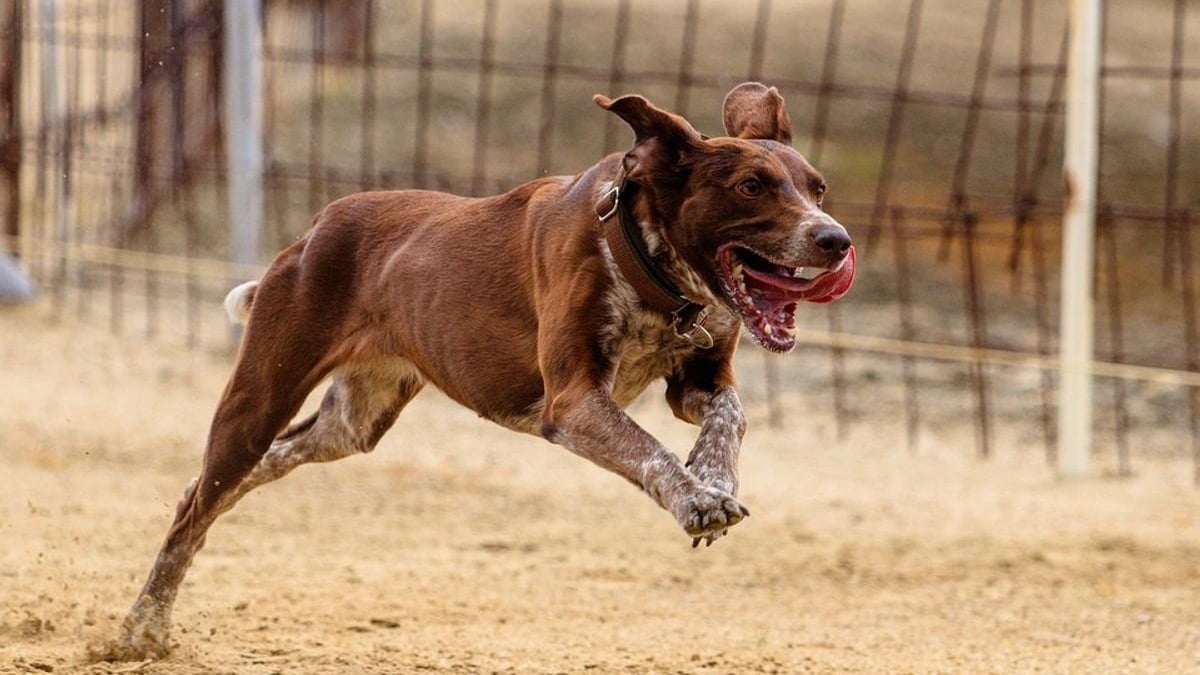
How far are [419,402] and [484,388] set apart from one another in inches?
246

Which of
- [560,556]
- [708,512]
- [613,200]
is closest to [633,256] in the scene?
[613,200]

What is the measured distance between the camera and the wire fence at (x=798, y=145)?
10938mm

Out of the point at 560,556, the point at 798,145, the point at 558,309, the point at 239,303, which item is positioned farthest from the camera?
the point at 798,145

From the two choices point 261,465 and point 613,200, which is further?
point 261,465

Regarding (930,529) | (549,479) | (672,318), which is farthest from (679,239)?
(549,479)

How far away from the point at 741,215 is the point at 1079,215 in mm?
5143

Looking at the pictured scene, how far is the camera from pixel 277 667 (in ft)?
18.1

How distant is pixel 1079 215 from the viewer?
30.6 ft

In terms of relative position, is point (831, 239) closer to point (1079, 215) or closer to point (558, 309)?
point (558, 309)

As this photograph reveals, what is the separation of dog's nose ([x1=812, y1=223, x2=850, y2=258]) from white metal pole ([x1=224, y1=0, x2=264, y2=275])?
7815 millimetres

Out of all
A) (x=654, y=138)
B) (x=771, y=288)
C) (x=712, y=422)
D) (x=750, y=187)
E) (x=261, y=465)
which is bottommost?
(x=261, y=465)

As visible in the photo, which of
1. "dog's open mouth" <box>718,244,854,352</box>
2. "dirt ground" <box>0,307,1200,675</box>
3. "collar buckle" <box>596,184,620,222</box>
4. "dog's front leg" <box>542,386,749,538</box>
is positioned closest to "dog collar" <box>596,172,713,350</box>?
"collar buckle" <box>596,184,620,222</box>

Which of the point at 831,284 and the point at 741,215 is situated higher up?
the point at 741,215

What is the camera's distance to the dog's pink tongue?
14.8 ft
